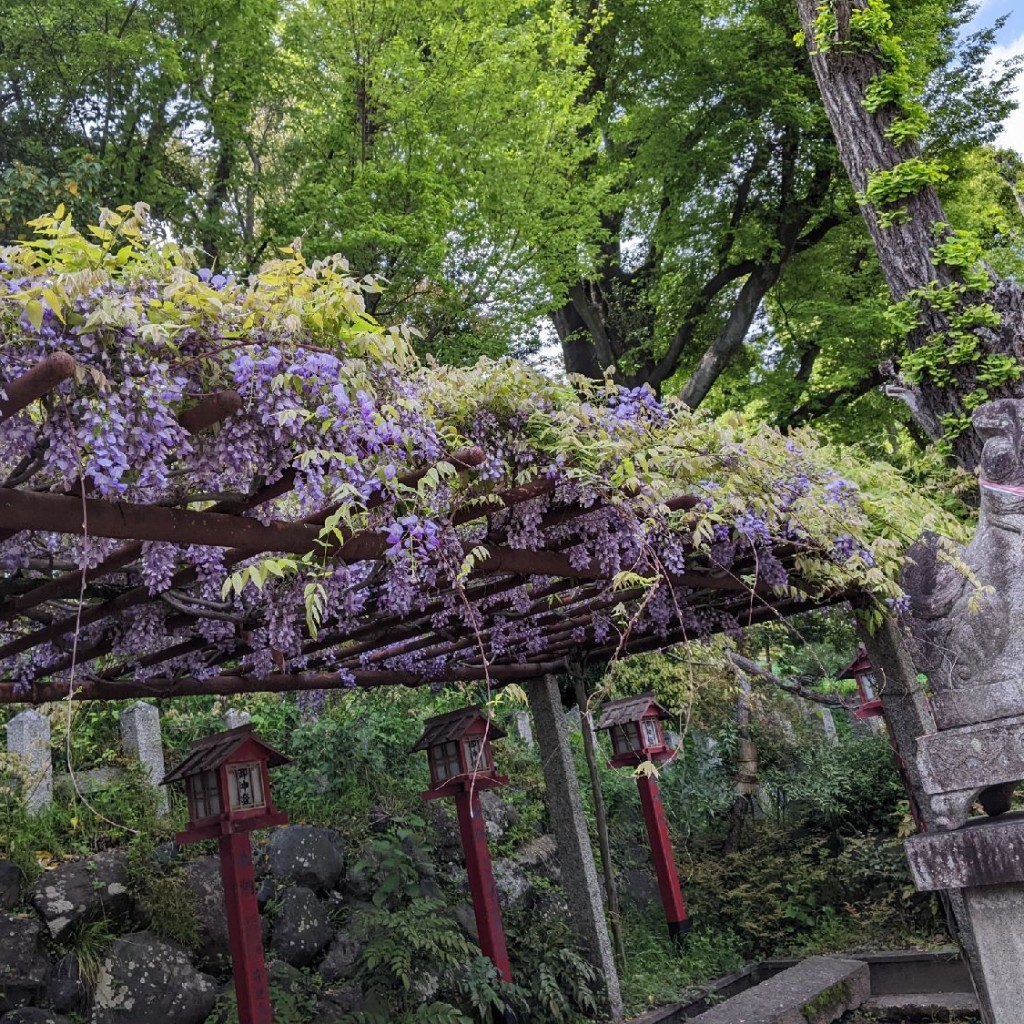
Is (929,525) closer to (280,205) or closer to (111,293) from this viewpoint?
(111,293)

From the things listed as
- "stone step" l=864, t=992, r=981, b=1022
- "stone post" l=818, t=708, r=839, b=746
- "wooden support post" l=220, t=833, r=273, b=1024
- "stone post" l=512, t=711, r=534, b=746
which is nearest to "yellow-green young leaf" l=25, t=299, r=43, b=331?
"wooden support post" l=220, t=833, r=273, b=1024

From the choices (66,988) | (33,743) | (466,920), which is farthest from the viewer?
(466,920)

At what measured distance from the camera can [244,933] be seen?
4.18 meters

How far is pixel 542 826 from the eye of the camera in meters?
8.79

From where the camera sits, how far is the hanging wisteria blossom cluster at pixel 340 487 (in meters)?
1.91

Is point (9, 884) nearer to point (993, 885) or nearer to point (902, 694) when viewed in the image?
point (993, 885)

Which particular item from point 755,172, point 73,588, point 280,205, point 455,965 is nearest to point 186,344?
point 73,588

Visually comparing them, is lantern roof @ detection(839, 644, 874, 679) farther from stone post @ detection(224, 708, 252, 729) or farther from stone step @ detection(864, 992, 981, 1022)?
stone post @ detection(224, 708, 252, 729)

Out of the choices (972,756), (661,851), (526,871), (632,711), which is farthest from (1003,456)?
(526,871)

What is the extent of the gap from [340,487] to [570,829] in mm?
4943

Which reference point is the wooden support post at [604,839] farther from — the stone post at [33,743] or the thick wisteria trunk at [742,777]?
the stone post at [33,743]

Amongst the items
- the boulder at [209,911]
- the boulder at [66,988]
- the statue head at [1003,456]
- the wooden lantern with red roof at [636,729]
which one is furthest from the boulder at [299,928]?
the statue head at [1003,456]

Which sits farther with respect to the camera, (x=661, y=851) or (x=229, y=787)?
(x=661, y=851)

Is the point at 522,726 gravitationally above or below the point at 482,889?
above
